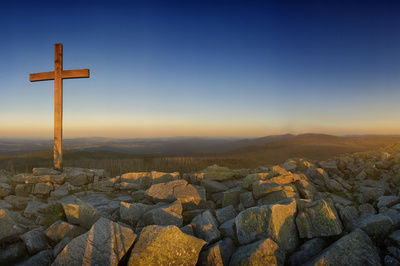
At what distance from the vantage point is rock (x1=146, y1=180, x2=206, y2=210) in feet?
19.8

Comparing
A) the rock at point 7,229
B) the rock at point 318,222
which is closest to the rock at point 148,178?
the rock at point 7,229

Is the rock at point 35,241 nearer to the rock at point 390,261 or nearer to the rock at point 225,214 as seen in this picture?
the rock at point 225,214

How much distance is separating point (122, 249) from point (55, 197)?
492 cm

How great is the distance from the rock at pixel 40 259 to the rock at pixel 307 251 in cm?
427

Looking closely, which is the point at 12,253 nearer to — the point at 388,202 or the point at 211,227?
the point at 211,227

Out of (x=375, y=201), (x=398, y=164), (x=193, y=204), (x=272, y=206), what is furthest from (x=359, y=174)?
(x=193, y=204)

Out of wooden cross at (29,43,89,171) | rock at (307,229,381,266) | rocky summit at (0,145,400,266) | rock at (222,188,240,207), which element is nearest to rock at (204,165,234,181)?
rocky summit at (0,145,400,266)

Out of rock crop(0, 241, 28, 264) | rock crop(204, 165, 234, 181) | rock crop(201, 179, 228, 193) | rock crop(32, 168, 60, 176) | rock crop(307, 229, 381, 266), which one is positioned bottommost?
rock crop(0, 241, 28, 264)

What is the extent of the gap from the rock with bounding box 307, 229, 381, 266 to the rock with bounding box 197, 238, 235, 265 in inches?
52.1

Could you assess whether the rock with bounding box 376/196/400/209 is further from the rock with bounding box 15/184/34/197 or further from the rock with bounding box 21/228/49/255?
the rock with bounding box 15/184/34/197

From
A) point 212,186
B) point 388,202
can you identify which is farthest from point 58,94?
point 388,202

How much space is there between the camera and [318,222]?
14.0ft

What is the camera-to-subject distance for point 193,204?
6027 mm

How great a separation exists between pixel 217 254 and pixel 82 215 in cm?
320
